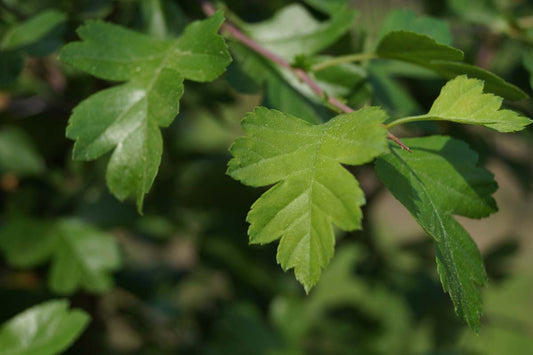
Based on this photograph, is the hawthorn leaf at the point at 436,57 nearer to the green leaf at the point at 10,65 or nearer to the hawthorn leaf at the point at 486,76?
the hawthorn leaf at the point at 486,76

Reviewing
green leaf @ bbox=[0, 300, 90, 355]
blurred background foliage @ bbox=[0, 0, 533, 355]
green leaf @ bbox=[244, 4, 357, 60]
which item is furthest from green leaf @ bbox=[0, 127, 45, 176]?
green leaf @ bbox=[244, 4, 357, 60]

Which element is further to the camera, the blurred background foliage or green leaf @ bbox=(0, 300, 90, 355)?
the blurred background foliage

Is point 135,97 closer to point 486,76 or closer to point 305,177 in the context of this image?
point 305,177

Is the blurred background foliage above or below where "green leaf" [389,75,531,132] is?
below

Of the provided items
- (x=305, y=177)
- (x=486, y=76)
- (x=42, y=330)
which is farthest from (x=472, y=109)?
(x=42, y=330)

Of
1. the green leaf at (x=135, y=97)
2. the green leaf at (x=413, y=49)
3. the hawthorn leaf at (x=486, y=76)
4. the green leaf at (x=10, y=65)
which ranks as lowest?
the hawthorn leaf at (x=486, y=76)

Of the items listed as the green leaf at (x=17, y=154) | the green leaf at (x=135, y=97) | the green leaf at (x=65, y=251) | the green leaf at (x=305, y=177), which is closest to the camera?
the green leaf at (x=305, y=177)

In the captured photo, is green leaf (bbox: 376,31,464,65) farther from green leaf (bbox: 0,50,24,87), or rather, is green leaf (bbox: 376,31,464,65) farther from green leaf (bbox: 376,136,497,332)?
green leaf (bbox: 0,50,24,87)

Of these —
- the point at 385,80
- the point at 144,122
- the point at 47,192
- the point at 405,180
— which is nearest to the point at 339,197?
the point at 405,180

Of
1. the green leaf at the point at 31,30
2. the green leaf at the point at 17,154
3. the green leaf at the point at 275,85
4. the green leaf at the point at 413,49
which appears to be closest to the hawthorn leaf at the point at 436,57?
the green leaf at the point at 413,49
